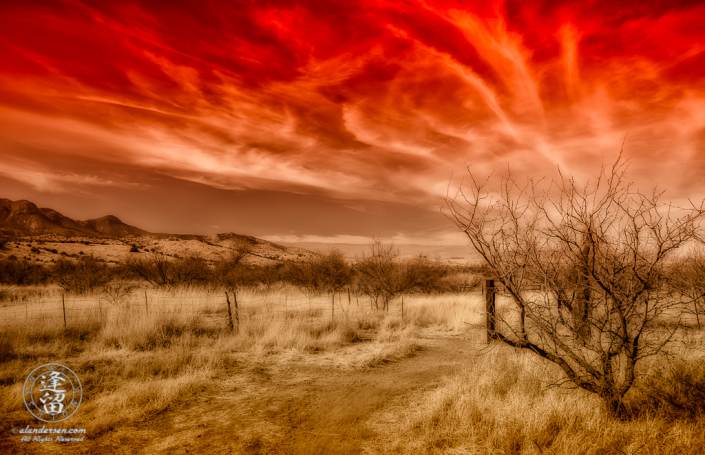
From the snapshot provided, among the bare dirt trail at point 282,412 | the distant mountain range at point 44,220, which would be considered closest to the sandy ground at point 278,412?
the bare dirt trail at point 282,412

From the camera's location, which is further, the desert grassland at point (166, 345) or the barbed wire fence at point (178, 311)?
the barbed wire fence at point (178, 311)

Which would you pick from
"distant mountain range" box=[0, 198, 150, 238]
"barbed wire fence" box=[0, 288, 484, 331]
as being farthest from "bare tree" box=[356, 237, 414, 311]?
"distant mountain range" box=[0, 198, 150, 238]

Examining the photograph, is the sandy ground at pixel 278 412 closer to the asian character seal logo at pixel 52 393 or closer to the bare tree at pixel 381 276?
the asian character seal logo at pixel 52 393

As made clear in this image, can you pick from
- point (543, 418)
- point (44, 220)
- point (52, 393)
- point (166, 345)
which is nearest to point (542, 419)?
point (543, 418)

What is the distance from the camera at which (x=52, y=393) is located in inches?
225

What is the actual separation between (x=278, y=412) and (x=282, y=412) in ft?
0.20

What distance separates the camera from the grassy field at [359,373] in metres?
4.07

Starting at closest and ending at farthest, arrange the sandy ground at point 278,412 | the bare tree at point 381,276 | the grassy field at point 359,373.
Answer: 1. the grassy field at point 359,373
2. the sandy ground at point 278,412
3. the bare tree at point 381,276

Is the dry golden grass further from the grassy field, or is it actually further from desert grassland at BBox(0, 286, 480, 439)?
desert grassland at BBox(0, 286, 480, 439)

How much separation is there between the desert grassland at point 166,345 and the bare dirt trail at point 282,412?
1.26 ft

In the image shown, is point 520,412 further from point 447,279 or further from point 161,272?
point 447,279

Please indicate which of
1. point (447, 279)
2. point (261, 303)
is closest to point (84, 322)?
point (261, 303)

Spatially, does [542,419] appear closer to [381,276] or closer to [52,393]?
[52,393]

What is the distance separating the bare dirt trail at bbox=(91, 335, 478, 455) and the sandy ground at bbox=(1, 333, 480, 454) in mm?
12
